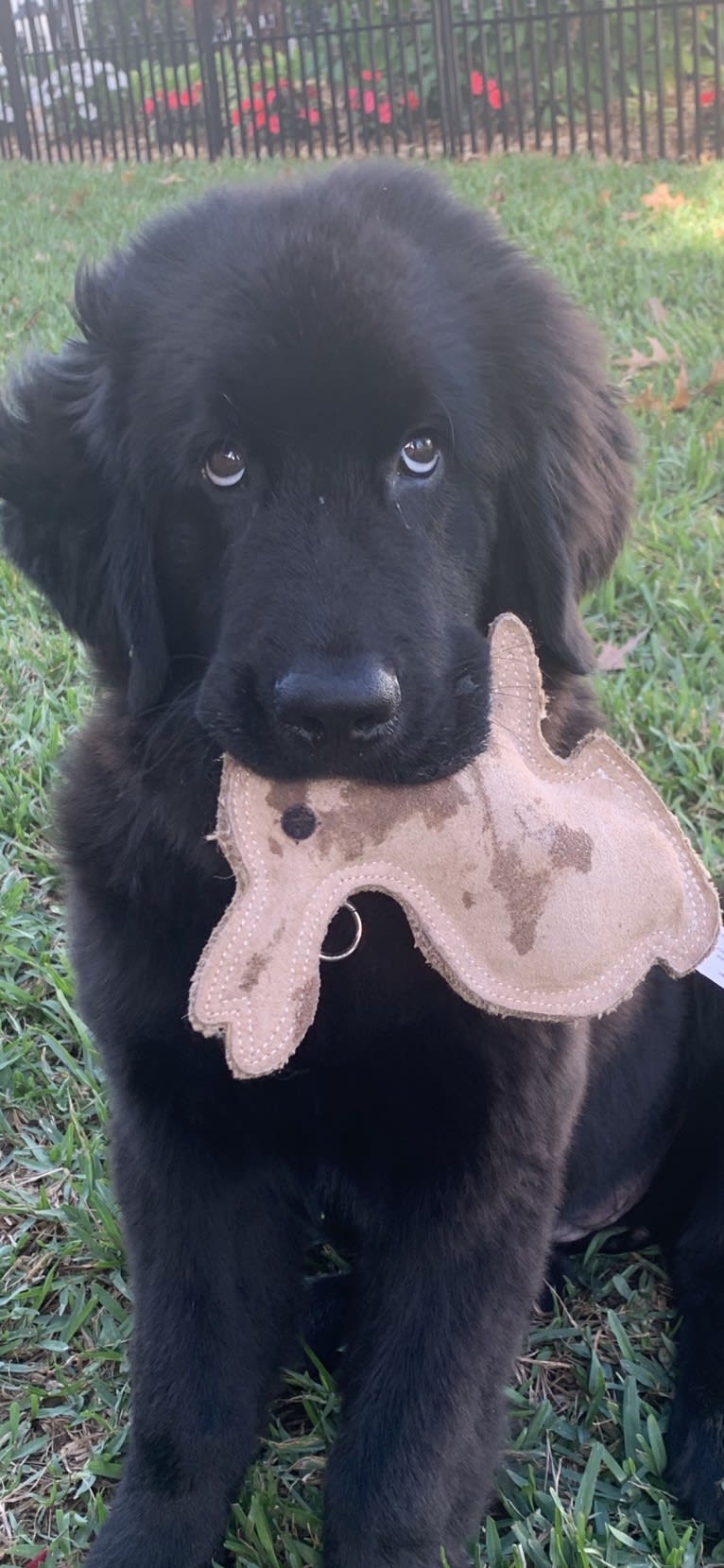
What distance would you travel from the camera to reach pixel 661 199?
709 cm

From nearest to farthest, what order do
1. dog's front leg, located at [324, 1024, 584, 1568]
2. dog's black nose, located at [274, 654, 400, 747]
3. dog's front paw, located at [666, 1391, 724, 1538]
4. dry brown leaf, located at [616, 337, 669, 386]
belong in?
dog's black nose, located at [274, 654, 400, 747], dog's front leg, located at [324, 1024, 584, 1568], dog's front paw, located at [666, 1391, 724, 1538], dry brown leaf, located at [616, 337, 669, 386]

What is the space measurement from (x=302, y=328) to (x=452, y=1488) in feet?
4.51

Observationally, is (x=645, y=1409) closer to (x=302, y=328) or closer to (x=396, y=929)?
(x=396, y=929)

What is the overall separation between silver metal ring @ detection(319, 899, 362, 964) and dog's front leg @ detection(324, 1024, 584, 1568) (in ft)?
0.66

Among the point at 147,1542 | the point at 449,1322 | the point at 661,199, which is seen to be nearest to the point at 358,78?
the point at 661,199

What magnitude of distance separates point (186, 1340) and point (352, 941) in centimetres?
56

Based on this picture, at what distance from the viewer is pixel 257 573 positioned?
1.71m

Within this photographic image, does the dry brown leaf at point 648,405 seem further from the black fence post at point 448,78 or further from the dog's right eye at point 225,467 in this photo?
the black fence post at point 448,78

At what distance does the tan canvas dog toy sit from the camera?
1.59m

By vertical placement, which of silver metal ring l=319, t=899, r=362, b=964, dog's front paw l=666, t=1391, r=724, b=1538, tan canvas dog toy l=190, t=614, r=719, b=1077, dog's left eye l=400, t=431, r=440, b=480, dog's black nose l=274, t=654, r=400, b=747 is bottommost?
dog's front paw l=666, t=1391, r=724, b=1538

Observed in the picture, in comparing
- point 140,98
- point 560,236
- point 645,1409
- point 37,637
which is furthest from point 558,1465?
point 140,98

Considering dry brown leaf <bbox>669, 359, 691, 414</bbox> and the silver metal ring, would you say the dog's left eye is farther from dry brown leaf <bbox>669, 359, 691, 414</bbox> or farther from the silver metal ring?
dry brown leaf <bbox>669, 359, 691, 414</bbox>

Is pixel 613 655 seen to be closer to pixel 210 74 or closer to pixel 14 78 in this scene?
pixel 210 74

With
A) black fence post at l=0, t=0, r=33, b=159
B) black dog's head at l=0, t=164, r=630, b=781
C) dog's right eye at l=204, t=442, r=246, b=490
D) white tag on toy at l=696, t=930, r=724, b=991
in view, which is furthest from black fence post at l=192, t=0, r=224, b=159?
white tag on toy at l=696, t=930, r=724, b=991
